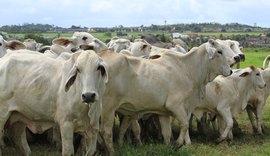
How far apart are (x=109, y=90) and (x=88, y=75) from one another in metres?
1.83

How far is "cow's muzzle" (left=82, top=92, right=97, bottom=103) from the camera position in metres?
5.68

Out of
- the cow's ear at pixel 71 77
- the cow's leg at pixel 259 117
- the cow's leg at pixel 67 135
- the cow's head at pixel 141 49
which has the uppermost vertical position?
the cow's ear at pixel 71 77

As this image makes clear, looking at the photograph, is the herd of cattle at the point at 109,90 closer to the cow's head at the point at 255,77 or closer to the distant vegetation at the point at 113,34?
the cow's head at the point at 255,77

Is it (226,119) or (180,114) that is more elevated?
(180,114)

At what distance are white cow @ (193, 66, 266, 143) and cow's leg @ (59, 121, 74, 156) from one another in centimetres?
429

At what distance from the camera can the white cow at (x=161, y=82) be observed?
7.75m

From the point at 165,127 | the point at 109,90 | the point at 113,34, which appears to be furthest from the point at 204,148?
the point at 113,34

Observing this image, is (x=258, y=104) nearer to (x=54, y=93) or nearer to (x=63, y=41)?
(x=63, y=41)

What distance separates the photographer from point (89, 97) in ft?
18.6

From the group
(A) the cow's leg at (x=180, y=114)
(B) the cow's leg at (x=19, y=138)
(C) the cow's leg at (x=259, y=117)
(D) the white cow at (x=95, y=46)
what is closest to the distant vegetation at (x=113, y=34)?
(C) the cow's leg at (x=259, y=117)

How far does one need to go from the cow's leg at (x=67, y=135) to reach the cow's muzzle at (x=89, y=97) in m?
0.67

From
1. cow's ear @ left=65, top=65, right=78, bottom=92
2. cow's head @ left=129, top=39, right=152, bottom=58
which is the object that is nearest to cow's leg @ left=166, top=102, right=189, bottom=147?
cow's ear @ left=65, top=65, right=78, bottom=92

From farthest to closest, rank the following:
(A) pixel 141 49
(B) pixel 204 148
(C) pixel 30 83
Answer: (A) pixel 141 49 < (B) pixel 204 148 < (C) pixel 30 83

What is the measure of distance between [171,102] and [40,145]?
240 cm
